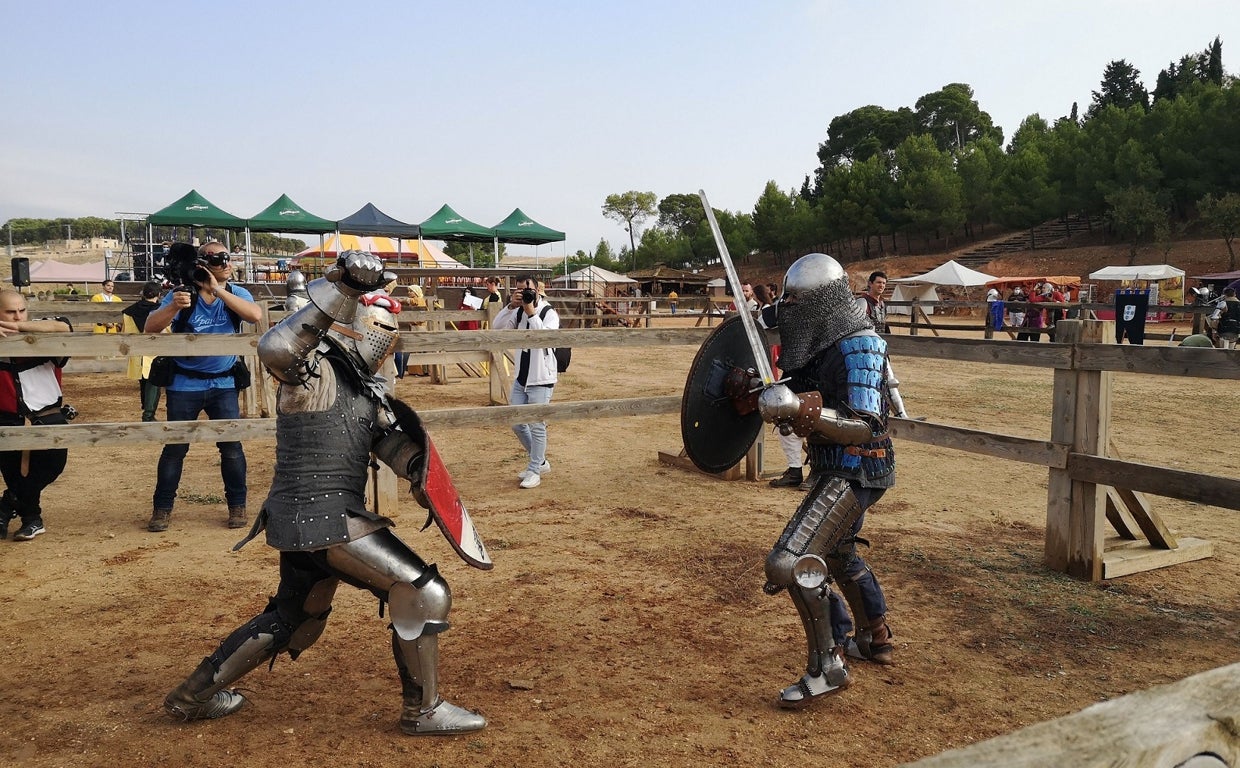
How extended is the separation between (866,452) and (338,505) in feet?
6.40

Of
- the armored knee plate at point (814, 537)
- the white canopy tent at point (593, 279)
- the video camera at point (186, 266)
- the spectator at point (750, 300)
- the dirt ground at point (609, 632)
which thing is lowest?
the dirt ground at point (609, 632)

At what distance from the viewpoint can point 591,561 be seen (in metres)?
5.03

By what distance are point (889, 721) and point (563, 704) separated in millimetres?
1201

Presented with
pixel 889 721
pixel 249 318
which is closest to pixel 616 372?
pixel 249 318

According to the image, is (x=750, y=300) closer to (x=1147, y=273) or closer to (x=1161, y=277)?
(x=1147, y=273)

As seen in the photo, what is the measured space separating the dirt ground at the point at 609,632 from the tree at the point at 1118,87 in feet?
233

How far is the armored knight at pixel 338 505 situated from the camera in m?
2.75

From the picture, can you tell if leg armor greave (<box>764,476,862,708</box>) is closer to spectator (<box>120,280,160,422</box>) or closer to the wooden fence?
the wooden fence

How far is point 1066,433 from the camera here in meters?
4.51

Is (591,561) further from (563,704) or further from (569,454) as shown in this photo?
(569,454)

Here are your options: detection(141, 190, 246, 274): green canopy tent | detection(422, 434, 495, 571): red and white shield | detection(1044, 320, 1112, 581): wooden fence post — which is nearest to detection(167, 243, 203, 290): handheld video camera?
detection(422, 434, 495, 571): red and white shield

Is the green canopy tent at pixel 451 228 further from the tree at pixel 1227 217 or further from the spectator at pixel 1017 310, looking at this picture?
the tree at pixel 1227 217

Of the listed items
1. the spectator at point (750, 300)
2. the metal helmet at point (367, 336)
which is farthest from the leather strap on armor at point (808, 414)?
the metal helmet at point (367, 336)

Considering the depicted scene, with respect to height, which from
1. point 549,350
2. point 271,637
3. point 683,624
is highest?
point 549,350
